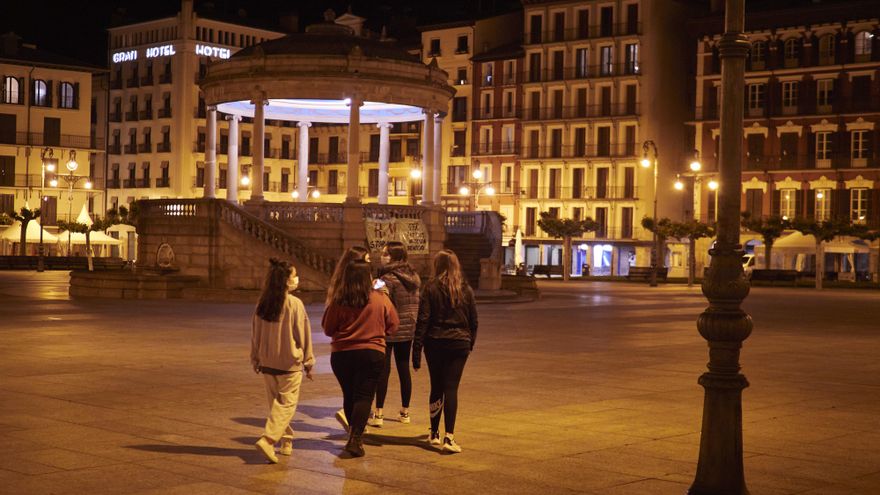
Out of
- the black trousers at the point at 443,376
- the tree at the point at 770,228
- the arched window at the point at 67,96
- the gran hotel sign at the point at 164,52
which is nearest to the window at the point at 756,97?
the tree at the point at 770,228

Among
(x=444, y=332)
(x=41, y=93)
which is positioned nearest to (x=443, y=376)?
(x=444, y=332)

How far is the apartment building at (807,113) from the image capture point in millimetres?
88750

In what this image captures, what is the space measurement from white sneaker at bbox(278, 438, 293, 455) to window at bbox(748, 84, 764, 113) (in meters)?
86.0

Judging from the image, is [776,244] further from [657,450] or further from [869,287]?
[657,450]

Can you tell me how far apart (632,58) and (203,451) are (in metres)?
92.2

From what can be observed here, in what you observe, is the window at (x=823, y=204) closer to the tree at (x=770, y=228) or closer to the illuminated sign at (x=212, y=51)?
the tree at (x=770, y=228)

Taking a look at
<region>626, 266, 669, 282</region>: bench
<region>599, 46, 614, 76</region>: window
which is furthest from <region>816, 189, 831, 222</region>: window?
<region>599, 46, 614, 76</region>: window

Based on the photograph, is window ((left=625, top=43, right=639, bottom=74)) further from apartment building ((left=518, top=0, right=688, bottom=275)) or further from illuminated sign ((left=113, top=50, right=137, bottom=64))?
illuminated sign ((left=113, top=50, right=137, bottom=64))

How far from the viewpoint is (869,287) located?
7006 centimetres

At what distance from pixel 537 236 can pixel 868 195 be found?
27082mm

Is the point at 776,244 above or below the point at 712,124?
below

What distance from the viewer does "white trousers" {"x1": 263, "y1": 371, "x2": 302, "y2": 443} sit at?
12.0 m

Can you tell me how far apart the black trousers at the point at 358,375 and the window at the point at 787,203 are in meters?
84.1

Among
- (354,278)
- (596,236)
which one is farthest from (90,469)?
(596,236)
